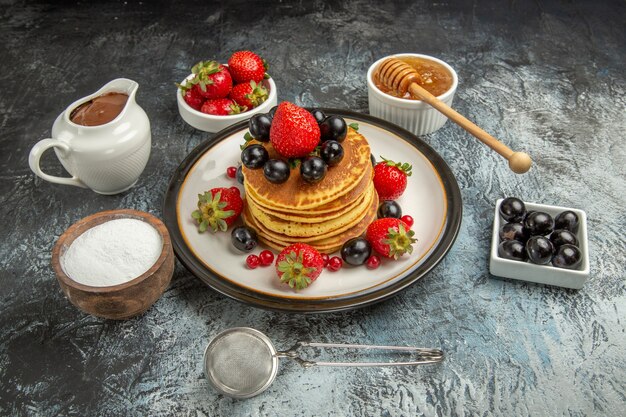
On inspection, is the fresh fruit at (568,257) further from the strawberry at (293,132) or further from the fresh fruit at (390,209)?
the strawberry at (293,132)

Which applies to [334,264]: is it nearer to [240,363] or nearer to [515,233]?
[240,363]

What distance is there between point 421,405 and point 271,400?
0.44 metres

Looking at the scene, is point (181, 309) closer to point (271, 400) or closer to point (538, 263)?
point (271, 400)

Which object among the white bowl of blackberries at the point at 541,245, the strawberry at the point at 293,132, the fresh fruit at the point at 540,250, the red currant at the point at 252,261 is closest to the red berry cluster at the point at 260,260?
the red currant at the point at 252,261

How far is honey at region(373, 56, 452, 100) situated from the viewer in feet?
8.98

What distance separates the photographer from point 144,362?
76.1 inches

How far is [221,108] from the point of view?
2.74 metres

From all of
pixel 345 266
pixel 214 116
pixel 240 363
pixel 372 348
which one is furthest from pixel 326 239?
pixel 214 116

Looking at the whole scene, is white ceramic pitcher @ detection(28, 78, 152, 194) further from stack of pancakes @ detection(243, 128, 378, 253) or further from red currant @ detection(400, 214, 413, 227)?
red currant @ detection(400, 214, 413, 227)

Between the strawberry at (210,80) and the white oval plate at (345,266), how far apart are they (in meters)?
0.27

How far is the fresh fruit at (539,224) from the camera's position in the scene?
7.01 feet

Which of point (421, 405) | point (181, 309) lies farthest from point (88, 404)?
point (421, 405)

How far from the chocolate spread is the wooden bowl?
1.49 feet

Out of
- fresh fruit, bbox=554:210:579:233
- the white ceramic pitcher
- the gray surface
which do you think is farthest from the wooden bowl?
fresh fruit, bbox=554:210:579:233
